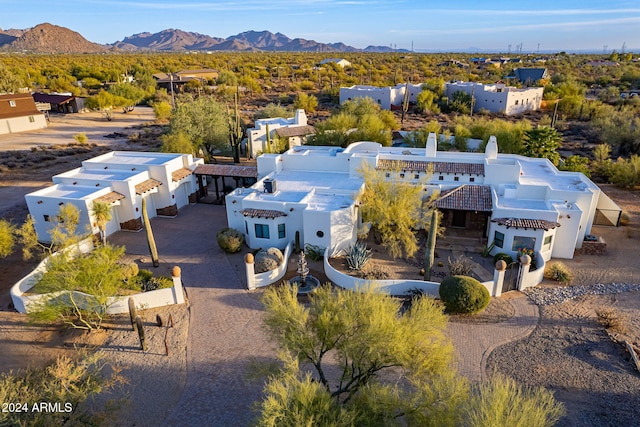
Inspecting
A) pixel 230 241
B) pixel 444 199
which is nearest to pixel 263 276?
pixel 230 241

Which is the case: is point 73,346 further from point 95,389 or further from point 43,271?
point 95,389

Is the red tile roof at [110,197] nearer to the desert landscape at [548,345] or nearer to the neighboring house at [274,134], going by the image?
the desert landscape at [548,345]

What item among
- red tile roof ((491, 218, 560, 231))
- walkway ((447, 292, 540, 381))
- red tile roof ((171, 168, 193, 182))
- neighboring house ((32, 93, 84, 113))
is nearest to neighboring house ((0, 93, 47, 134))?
neighboring house ((32, 93, 84, 113))

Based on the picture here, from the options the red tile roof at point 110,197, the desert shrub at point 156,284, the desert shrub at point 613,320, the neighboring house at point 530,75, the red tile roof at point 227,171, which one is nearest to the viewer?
the desert shrub at point 613,320

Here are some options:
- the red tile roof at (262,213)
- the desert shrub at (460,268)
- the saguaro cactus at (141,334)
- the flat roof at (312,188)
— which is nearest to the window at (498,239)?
the desert shrub at (460,268)

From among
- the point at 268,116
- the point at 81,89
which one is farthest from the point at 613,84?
the point at 81,89

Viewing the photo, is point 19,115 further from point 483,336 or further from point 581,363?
point 581,363
